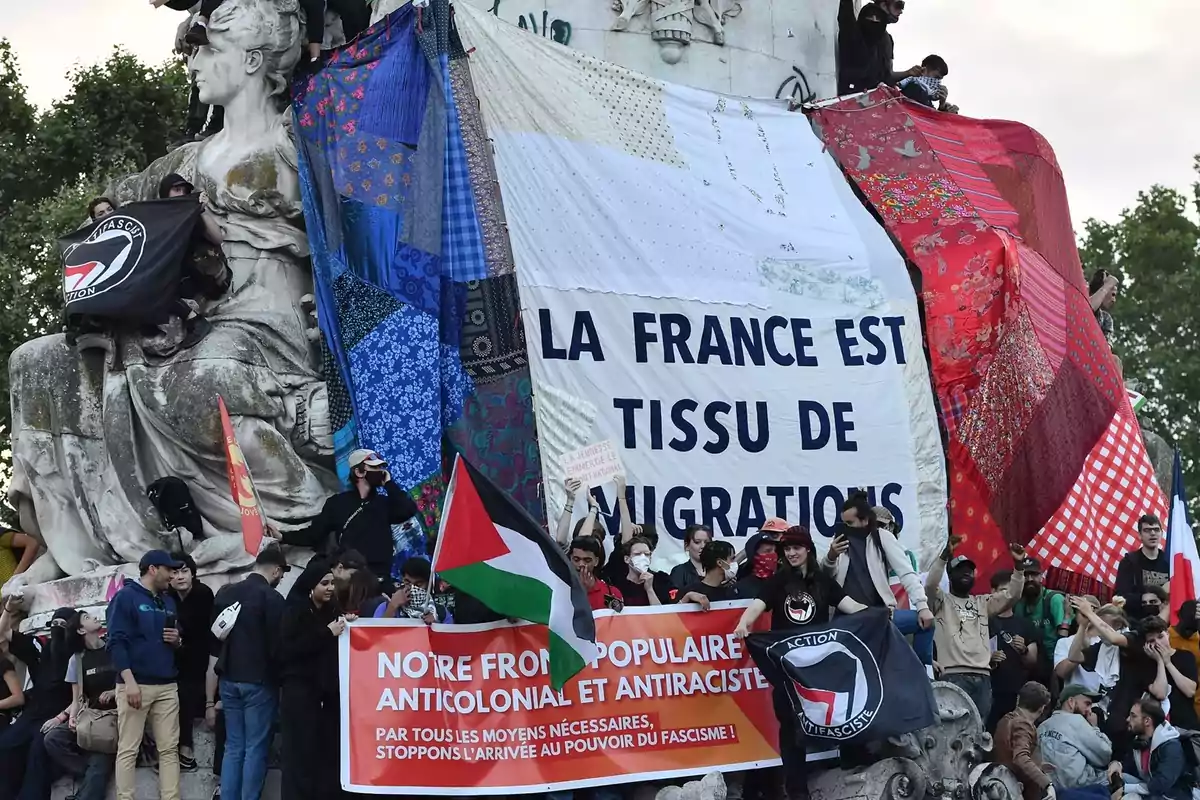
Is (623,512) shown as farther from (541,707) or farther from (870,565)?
(541,707)

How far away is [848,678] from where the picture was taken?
1596 cm

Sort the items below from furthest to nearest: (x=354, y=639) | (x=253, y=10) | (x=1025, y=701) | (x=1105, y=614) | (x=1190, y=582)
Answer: (x=253, y=10)
(x=1190, y=582)
(x=1105, y=614)
(x=1025, y=701)
(x=354, y=639)

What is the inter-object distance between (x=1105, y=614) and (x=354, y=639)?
619 centimetres

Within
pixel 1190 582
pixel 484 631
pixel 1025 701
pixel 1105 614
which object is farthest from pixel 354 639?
pixel 1190 582

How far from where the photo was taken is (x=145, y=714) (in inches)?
636

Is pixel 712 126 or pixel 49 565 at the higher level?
pixel 712 126

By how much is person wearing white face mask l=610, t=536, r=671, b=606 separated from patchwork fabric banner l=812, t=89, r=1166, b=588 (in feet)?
16.0

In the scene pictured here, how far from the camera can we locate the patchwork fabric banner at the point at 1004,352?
21328 millimetres

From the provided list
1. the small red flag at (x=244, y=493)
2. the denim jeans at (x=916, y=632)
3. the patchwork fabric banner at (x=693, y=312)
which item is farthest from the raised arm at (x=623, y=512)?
the small red flag at (x=244, y=493)

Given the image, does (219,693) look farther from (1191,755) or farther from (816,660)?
(1191,755)

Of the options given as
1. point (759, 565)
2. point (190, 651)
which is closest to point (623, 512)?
point (759, 565)

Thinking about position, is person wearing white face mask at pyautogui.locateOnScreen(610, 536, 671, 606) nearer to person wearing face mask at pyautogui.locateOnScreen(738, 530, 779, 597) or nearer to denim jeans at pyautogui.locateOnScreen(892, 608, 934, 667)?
person wearing face mask at pyautogui.locateOnScreen(738, 530, 779, 597)

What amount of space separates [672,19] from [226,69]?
4.52 meters

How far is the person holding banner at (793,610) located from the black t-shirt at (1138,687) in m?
2.80
